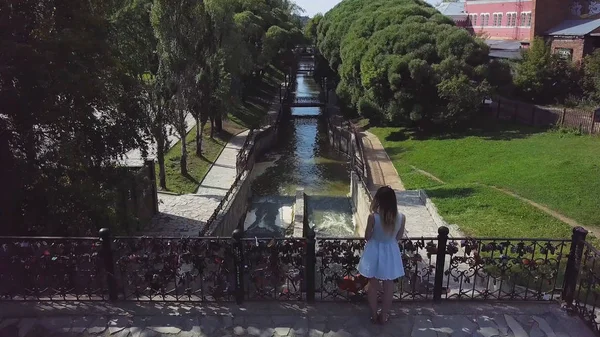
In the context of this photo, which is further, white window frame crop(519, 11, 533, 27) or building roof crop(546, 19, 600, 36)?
white window frame crop(519, 11, 533, 27)

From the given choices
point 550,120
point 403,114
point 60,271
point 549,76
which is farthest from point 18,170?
point 549,76

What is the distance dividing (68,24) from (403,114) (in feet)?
60.8

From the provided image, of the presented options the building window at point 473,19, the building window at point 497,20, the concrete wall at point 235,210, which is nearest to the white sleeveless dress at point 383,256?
the concrete wall at point 235,210

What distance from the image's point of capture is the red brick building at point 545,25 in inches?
1030

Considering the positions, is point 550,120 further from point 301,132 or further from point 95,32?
point 95,32

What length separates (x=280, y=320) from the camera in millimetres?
5461

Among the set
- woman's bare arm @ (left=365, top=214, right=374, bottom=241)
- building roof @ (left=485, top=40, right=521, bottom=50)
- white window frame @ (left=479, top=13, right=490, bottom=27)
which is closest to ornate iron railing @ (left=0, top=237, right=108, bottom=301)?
woman's bare arm @ (left=365, top=214, right=374, bottom=241)

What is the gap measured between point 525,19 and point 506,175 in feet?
74.0

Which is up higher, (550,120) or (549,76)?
(549,76)

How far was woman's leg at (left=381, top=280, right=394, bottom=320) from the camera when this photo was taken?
5219 millimetres

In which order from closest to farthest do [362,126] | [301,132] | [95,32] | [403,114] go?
1. [95,32]
2. [403,114]
3. [362,126]
4. [301,132]

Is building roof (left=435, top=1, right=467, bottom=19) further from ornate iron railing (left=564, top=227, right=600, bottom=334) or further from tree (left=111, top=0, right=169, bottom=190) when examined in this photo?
ornate iron railing (left=564, top=227, right=600, bottom=334)

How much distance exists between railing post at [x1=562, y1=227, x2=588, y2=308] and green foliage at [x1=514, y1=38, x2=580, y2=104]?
21293 millimetres

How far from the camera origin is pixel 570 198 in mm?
12758
